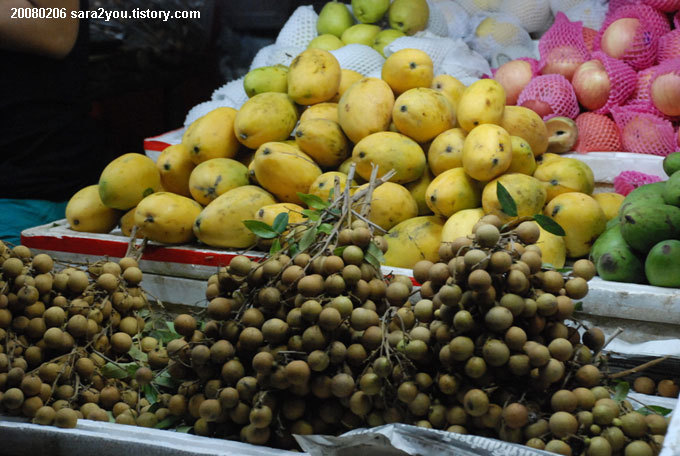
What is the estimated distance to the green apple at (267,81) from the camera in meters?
2.38

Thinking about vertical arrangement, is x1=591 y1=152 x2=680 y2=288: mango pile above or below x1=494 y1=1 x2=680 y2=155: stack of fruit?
below

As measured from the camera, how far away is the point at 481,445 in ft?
2.99

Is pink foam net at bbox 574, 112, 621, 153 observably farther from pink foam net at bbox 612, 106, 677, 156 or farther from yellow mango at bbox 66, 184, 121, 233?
yellow mango at bbox 66, 184, 121, 233

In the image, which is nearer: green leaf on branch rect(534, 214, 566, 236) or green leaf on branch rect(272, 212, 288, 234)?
green leaf on branch rect(534, 214, 566, 236)

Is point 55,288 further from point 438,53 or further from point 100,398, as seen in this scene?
point 438,53

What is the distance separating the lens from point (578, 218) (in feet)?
5.85

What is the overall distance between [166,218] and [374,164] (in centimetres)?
66

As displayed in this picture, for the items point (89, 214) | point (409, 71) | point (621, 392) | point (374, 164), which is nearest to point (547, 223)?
point (621, 392)

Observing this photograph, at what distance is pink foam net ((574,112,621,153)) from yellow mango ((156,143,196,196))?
143cm

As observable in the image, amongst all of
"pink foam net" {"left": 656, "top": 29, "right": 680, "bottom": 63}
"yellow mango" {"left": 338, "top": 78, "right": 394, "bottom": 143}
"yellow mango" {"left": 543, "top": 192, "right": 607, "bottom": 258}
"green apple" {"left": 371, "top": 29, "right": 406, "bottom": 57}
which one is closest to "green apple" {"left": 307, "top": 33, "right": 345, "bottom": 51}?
"green apple" {"left": 371, "top": 29, "right": 406, "bottom": 57}

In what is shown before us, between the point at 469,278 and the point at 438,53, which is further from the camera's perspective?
the point at 438,53

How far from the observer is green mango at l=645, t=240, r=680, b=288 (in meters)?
1.53

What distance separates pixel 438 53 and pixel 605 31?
0.74 m

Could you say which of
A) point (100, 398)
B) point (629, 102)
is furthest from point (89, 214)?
point (629, 102)
